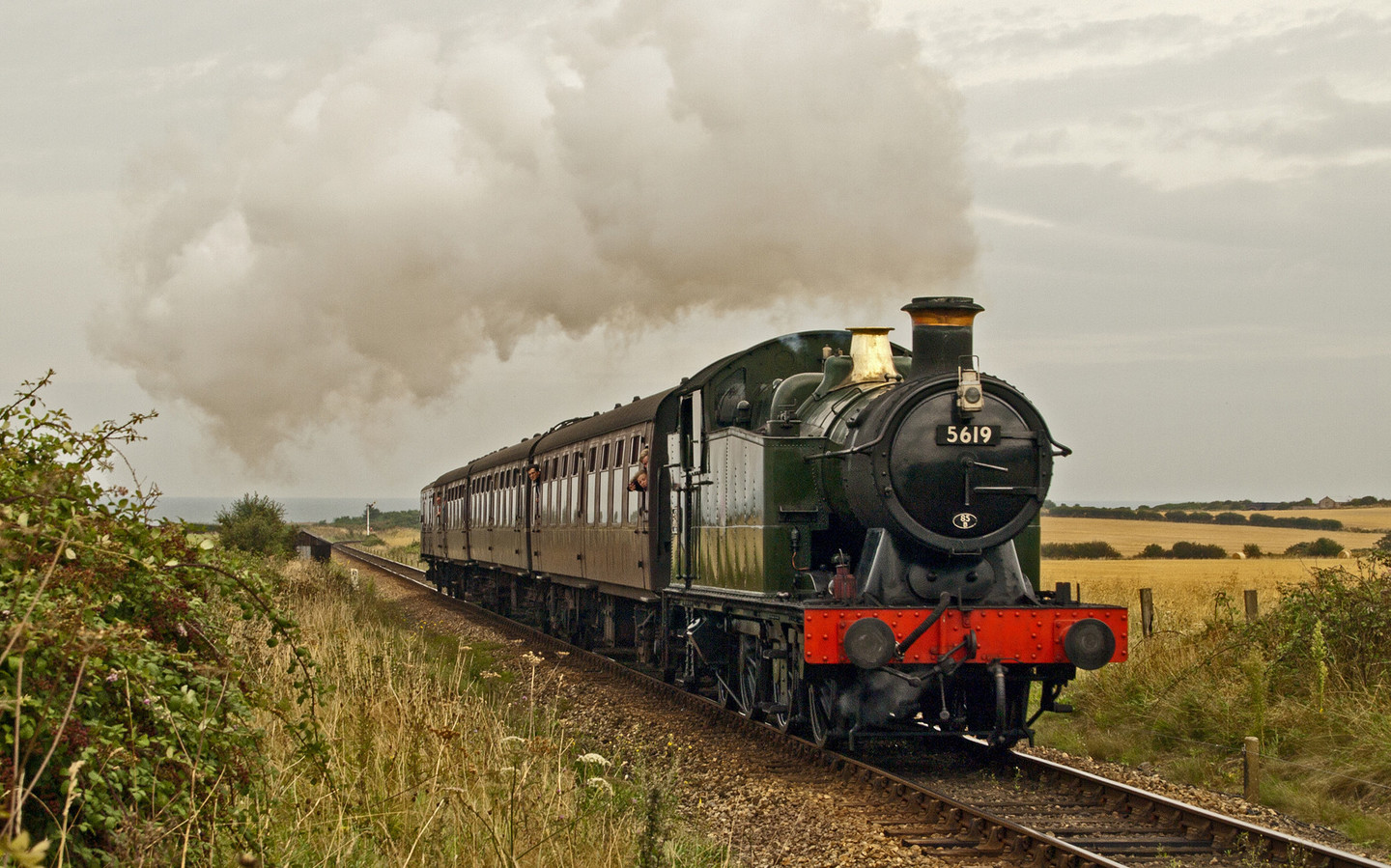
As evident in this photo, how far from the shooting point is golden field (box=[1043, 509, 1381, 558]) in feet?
159

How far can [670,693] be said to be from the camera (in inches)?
483

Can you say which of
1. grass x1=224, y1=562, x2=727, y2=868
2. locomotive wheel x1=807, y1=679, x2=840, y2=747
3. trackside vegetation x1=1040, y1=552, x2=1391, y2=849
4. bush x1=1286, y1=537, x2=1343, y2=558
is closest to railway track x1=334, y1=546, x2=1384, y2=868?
locomotive wheel x1=807, y1=679, x2=840, y2=747

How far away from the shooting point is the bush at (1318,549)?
38906 mm

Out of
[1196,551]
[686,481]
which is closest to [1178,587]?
[686,481]

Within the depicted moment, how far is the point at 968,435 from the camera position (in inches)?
332

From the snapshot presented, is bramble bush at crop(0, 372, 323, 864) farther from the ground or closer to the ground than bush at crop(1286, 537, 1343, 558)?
farther from the ground

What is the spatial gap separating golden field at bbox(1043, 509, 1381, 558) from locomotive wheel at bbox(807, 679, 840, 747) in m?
39.2

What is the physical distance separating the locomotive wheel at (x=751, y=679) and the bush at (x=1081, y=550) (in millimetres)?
37638

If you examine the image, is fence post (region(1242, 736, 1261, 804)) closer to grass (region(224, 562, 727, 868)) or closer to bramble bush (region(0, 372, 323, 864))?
grass (region(224, 562, 727, 868))

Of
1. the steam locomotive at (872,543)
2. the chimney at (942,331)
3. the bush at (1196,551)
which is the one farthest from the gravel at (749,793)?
the bush at (1196,551)

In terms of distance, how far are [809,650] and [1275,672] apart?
4.29 metres

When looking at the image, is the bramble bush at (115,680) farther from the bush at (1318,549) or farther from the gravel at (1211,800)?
the bush at (1318,549)

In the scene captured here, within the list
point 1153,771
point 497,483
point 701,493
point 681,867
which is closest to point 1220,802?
point 1153,771

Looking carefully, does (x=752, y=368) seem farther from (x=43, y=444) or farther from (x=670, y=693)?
(x=43, y=444)
